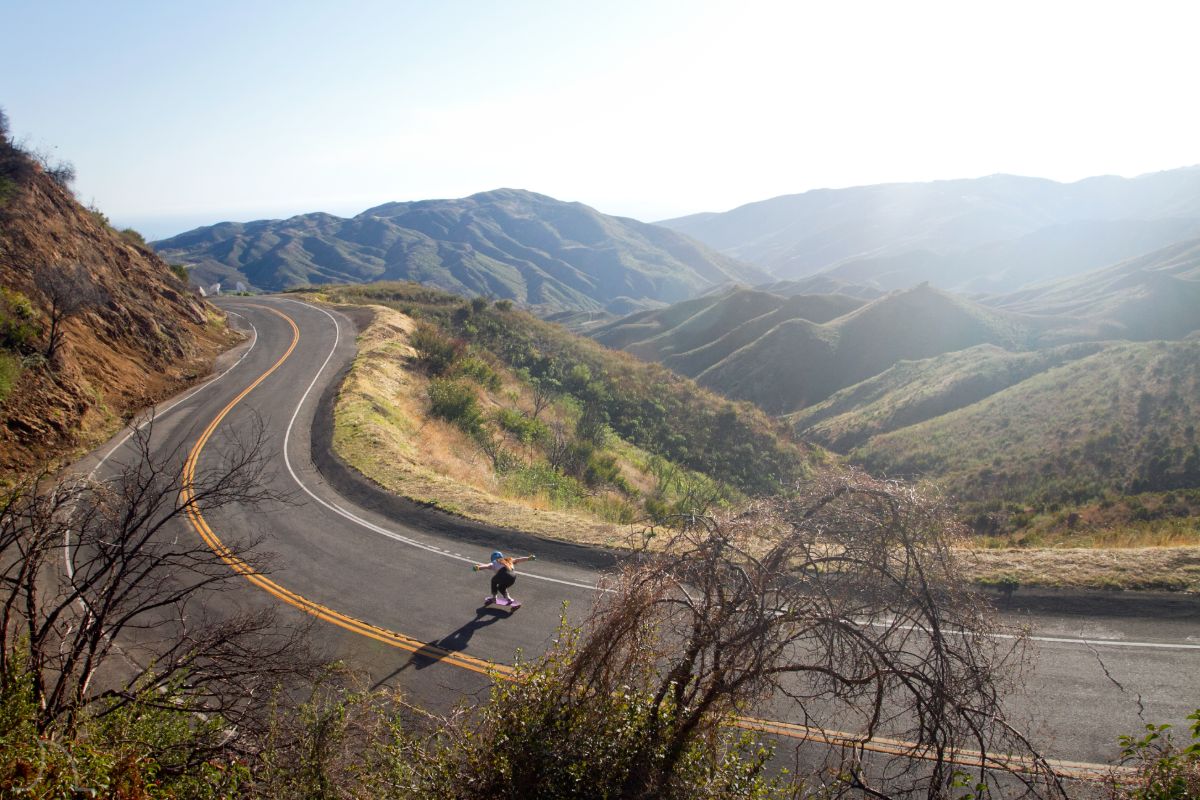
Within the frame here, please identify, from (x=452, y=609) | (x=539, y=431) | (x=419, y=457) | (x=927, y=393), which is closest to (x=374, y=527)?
(x=452, y=609)

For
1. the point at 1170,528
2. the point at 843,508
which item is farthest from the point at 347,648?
the point at 1170,528

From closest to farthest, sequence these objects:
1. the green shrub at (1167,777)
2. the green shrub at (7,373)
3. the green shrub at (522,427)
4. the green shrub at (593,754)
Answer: the green shrub at (1167,777)
the green shrub at (593,754)
the green shrub at (7,373)
the green shrub at (522,427)

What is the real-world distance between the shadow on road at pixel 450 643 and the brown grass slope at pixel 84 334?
49.3ft

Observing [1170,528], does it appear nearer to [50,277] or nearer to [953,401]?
[953,401]

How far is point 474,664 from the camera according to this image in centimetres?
1014

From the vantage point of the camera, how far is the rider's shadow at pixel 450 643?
33.7 ft

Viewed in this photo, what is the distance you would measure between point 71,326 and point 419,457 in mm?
15302

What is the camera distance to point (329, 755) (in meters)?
5.81

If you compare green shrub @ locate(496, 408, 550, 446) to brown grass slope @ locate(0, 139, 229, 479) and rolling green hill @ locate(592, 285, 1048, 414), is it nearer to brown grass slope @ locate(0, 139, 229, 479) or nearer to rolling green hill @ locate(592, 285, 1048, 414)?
brown grass slope @ locate(0, 139, 229, 479)

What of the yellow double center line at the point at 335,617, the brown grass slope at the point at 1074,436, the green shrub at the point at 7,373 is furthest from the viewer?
the brown grass slope at the point at 1074,436

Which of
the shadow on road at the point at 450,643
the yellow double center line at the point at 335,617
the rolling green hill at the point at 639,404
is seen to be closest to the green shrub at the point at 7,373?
the yellow double center line at the point at 335,617

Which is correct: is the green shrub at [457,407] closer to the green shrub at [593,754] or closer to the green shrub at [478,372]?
the green shrub at [478,372]

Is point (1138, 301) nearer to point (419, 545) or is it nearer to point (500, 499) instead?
point (500, 499)

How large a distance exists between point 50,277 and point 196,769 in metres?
24.6
